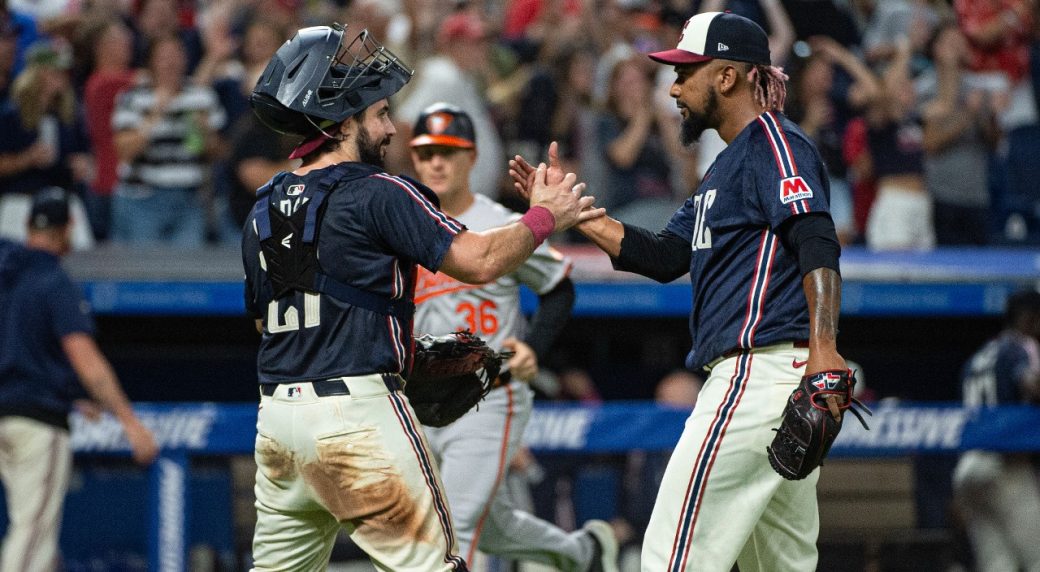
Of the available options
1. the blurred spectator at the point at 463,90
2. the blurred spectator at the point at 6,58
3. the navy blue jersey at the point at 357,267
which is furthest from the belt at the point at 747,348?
the blurred spectator at the point at 6,58

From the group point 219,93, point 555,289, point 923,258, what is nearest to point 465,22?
point 219,93

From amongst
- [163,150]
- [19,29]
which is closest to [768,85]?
Result: [163,150]

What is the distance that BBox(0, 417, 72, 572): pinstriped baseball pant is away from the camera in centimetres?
689

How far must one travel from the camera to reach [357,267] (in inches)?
147

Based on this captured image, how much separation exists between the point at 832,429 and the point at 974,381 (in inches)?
187

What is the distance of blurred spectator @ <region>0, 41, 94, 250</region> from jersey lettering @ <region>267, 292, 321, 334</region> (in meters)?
5.33

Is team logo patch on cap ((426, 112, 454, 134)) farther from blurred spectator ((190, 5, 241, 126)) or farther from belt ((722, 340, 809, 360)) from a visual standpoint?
blurred spectator ((190, 5, 241, 126))

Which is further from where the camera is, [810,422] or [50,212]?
[50,212]

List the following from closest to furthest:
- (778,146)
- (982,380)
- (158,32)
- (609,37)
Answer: (778,146), (982,380), (158,32), (609,37)

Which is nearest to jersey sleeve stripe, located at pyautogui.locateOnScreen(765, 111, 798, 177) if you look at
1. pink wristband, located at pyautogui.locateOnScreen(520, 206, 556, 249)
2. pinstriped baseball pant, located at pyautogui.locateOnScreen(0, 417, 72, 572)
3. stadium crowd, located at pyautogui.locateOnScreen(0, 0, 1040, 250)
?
pink wristband, located at pyautogui.locateOnScreen(520, 206, 556, 249)

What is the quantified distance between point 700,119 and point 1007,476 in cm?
430

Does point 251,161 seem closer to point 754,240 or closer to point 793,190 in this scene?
point 754,240

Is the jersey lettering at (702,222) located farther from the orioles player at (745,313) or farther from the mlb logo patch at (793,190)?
the mlb logo patch at (793,190)

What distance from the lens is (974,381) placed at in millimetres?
8062
